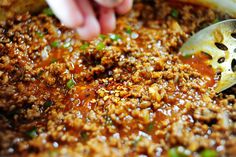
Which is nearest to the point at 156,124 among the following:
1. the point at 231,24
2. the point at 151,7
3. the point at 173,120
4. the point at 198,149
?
the point at 173,120

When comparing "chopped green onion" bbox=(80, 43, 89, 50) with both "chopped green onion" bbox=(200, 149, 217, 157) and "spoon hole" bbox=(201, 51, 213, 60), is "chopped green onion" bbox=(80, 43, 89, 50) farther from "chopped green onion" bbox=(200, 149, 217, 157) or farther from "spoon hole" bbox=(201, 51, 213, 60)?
"chopped green onion" bbox=(200, 149, 217, 157)

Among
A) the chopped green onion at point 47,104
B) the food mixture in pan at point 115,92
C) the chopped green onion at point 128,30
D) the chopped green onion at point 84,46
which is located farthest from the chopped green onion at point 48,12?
the chopped green onion at point 47,104

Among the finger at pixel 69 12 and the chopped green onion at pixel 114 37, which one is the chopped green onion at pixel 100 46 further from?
the finger at pixel 69 12

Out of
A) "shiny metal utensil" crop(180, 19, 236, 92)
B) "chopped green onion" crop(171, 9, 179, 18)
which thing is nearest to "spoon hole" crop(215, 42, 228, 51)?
"shiny metal utensil" crop(180, 19, 236, 92)

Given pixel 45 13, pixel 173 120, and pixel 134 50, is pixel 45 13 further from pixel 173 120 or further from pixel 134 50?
pixel 173 120

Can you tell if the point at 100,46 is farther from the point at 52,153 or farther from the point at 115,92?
the point at 52,153

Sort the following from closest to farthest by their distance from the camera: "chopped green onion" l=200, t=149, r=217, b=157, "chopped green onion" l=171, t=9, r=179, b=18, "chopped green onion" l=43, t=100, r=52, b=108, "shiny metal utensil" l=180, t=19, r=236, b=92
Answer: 1. "chopped green onion" l=200, t=149, r=217, b=157
2. "chopped green onion" l=43, t=100, r=52, b=108
3. "shiny metal utensil" l=180, t=19, r=236, b=92
4. "chopped green onion" l=171, t=9, r=179, b=18
